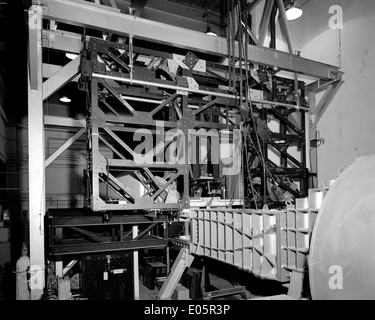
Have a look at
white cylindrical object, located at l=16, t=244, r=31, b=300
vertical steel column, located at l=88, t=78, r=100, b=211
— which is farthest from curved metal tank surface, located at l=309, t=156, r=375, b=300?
white cylindrical object, located at l=16, t=244, r=31, b=300

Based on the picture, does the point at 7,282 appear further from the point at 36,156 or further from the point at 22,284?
the point at 36,156

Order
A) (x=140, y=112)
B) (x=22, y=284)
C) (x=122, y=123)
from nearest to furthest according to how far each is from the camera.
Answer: (x=22, y=284) < (x=122, y=123) < (x=140, y=112)

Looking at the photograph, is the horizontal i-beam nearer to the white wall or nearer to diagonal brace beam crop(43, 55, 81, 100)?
diagonal brace beam crop(43, 55, 81, 100)

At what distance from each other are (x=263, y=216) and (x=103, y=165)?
252cm

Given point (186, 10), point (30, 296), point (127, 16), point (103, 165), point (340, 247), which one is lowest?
point (30, 296)

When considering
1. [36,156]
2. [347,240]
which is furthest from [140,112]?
[347,240]

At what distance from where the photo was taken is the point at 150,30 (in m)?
5.05

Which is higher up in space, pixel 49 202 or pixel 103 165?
pixel 103 165

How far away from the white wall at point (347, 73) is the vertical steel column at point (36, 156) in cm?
701

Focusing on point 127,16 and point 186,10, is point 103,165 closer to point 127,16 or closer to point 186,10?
point 127,16

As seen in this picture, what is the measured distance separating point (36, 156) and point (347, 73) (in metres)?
7.58

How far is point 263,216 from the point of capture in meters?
3.73

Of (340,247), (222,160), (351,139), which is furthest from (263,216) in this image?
(351,139)

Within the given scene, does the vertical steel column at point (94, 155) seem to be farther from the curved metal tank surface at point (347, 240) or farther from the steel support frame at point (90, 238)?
the curved metal tank surface at point (347, 240)
